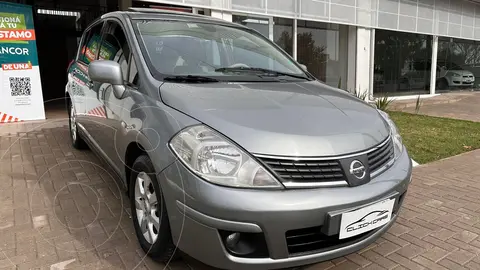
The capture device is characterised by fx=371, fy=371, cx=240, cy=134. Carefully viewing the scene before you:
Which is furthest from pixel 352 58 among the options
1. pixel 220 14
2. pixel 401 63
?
pixel 220 14

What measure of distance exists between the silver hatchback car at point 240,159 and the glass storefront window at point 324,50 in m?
8.21

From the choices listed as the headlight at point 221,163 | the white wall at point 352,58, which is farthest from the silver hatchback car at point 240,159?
the white wall at point 352,58

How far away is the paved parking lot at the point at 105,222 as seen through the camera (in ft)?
8.08

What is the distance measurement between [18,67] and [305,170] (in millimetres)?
7342

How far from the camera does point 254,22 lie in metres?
9.44

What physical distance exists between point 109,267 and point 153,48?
1.55 meters

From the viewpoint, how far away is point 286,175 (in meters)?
1.86

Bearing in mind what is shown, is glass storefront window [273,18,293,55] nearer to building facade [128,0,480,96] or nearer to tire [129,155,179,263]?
building facade [128,0,480,96]

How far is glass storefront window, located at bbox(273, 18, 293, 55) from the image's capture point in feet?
32.7

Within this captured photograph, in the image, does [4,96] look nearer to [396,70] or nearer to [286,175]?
[286,175]

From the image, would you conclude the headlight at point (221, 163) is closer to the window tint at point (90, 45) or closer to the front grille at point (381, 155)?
the front grille at point (381, 155)

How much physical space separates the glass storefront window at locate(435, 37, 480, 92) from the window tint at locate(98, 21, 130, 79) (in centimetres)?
1532

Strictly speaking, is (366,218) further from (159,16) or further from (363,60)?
(363,60)

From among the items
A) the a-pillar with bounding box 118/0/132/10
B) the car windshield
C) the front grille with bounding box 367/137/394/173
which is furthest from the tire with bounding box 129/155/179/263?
the a-pillar with bounding box 118/0/132/10
